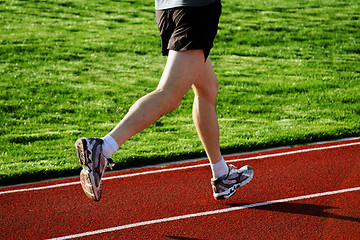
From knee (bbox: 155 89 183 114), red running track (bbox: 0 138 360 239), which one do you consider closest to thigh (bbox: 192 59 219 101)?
knee (bbox: 155 89 183 114)

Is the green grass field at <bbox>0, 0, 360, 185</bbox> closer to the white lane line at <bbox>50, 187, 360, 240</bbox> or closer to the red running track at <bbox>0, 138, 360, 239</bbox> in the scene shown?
the red running track at <bbox>0, 138, 360, 239</bbox>

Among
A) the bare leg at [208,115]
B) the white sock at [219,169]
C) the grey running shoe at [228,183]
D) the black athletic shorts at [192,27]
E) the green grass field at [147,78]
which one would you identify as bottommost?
the green grass field at [147,78]

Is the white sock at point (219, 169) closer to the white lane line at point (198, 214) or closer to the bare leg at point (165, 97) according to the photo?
the white lane line at point (198, 214)

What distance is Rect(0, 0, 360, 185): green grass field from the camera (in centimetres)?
589

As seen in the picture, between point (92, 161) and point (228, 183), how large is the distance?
122cm

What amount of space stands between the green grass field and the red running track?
25.9 inches

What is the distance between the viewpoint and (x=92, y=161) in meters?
3.11

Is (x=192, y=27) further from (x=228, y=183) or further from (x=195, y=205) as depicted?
(x=195, y=205)

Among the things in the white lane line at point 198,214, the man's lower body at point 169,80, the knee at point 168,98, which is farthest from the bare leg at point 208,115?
the knee at point 168,98

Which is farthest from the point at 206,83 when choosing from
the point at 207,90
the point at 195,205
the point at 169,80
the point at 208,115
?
the point at 195,205

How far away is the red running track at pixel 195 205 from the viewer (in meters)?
3.43

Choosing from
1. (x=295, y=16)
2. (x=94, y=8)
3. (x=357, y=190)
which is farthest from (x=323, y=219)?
(x=94, y=8)

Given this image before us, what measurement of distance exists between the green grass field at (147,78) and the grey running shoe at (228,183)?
1.42 meters

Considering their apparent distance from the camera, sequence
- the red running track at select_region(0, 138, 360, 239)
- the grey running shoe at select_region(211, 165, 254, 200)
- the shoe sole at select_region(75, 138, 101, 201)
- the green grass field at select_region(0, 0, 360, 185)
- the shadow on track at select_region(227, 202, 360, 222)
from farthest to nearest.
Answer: the green grass field at select_region(0, 0, 360, 185) < the grey running shoe at select_region(211, 165, 254, 200) < the shadow on track at select_region(227, 202, 360, 222) < the red running track at select_region(0, 138, 360, 239) < the shoe sole at select_region(75, 138, 101, 201)
